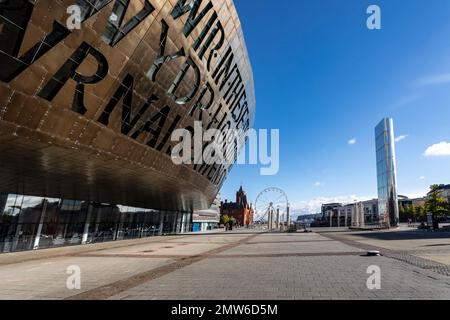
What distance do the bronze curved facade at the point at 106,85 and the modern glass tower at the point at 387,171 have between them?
46.6m

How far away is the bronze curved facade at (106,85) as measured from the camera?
1338 centimetres

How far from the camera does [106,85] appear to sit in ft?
56.1

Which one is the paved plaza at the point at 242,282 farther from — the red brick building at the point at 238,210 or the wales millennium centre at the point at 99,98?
the red brick building at the point at 238,210

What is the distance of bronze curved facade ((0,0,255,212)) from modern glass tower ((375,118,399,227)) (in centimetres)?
4656

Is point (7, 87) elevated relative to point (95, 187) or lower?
elevated

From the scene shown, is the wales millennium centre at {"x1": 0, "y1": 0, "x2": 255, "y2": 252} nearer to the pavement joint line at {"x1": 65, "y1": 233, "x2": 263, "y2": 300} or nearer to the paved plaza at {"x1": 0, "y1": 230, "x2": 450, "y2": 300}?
the paved plaza at {"x1": 0, "y1": 230, "x2": 450, "y2": 300}

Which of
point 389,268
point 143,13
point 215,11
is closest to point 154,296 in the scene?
point 389,268

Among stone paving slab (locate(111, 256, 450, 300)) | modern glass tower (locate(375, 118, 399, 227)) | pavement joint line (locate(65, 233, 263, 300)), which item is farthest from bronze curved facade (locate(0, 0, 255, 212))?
modern glass tower (locate(375, 118, 399, 227))

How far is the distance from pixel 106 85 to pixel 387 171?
62.1 metres

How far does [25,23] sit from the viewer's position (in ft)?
41.3

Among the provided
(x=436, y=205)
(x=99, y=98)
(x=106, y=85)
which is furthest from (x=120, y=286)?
(x=436, y=205)

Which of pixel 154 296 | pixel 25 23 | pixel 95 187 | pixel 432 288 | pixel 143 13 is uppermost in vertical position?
pixel 143 13

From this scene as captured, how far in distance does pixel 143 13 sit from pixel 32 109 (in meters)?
7.67
